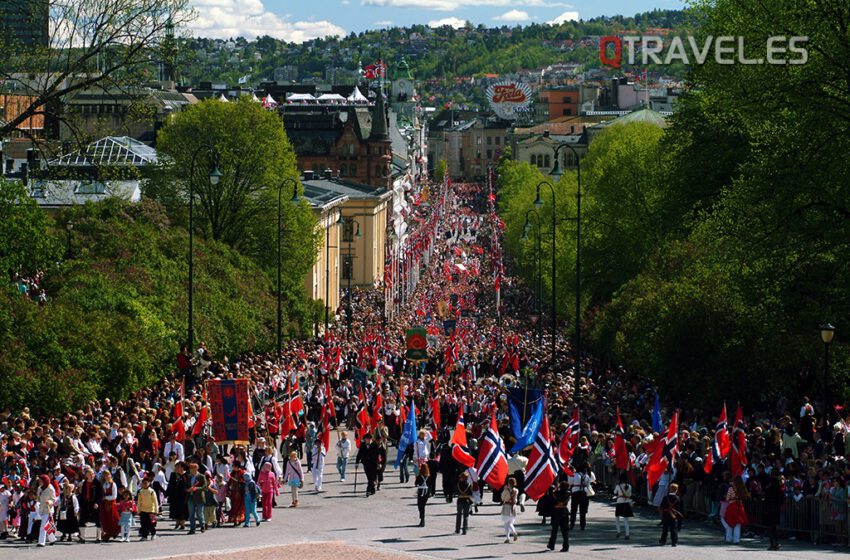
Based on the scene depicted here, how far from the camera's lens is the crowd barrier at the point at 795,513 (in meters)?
32.3

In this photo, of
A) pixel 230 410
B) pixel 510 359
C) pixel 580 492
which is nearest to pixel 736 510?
pixel 580 492

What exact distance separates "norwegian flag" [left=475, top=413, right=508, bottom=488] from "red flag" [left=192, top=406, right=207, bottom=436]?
27.2 feet

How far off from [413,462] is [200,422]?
5394 millimetres

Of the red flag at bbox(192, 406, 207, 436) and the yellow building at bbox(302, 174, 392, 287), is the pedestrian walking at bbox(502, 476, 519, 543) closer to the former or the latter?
the red flag at bbox(192, 406, 207, 436)

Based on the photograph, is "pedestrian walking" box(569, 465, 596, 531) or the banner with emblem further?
the banner with emblem

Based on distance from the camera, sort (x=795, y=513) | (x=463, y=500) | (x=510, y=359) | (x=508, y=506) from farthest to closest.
Result: 1. (x=510, y=359)
2. (x=795, y=513)
3. (x=463, y=500)
4. (x=508, y=506)

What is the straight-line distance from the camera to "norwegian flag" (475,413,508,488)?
33781 mm

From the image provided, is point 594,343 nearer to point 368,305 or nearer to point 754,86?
point 754,86

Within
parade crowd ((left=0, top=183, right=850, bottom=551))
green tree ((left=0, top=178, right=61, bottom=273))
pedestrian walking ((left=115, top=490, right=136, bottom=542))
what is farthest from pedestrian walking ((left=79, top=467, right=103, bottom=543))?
green tree ((left=0, top=178, right=61, bottom=273))

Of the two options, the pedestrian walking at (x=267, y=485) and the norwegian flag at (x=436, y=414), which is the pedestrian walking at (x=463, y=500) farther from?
the norwegian flag at (x=436, y=414)

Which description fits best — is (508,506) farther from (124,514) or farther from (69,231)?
(69,231)

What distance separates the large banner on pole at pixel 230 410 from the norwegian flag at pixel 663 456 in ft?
27.6

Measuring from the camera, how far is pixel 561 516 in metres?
31.0

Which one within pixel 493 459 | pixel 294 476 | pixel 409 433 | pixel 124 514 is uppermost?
pixel 493 459
